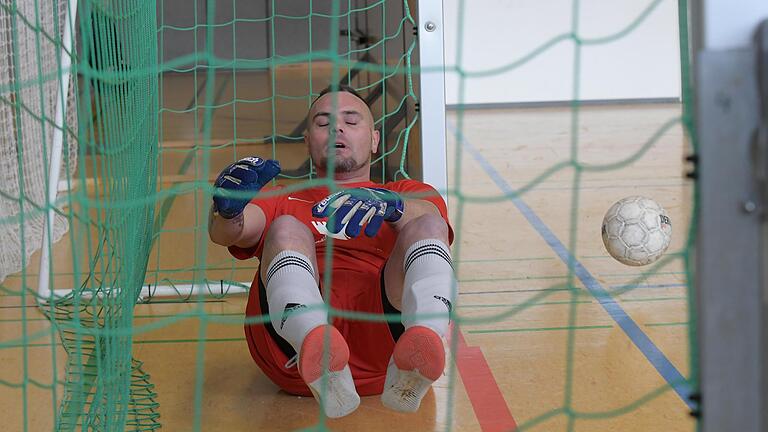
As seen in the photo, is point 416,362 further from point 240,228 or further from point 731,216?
point 731,216

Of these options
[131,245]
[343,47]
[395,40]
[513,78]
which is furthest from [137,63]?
[343,47]

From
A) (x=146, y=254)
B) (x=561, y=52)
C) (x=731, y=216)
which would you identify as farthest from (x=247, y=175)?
(x=561, y=52)

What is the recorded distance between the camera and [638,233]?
3051 millimetres

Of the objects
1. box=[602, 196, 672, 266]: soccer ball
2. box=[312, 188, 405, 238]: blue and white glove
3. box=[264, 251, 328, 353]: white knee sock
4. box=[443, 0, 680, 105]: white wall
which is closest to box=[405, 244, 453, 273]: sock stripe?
box=[312, 188, 405, 238]: blue and white glove

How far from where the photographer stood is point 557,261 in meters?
3.51

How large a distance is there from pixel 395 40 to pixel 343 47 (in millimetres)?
5537

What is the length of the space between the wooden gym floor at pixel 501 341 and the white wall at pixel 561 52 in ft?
11.7

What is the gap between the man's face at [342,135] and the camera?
2.47 m

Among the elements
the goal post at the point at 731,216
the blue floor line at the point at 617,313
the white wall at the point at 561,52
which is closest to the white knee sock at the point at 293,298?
the blue floor line at the point at 617,313

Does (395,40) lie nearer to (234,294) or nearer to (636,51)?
(234,294)

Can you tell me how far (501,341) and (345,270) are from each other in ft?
1.93

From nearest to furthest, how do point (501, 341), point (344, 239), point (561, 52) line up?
1. point (344, 239)
2. point (501, 341)
3. point (561, 52)

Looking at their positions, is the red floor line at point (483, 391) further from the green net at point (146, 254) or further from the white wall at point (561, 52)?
the white wall at point (561, 52)

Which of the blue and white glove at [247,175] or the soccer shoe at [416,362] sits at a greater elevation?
the blue and white glove at [247,175]
